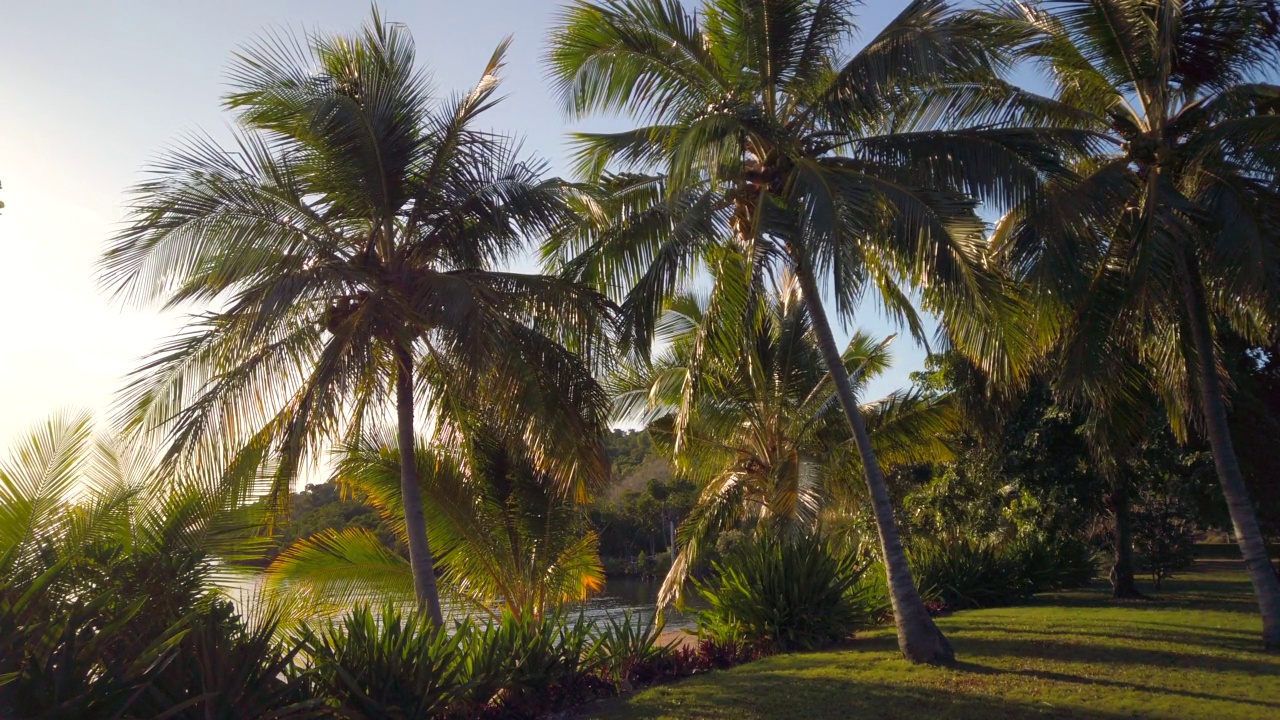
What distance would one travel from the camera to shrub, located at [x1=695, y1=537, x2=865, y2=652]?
1205 cm

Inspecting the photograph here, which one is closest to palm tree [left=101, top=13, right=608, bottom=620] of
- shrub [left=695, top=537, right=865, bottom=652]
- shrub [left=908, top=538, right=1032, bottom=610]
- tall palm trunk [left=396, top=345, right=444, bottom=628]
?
tall palm trunk [left=396, top=345, right=444, bottom=628]

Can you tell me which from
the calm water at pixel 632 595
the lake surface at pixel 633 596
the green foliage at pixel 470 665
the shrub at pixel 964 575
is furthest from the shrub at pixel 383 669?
the calm water at pixel 632 595

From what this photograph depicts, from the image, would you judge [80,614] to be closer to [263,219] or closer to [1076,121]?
[263,219]

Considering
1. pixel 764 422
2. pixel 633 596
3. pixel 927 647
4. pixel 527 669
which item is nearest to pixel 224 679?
pixel 527 669

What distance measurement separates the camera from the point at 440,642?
7.96 metres

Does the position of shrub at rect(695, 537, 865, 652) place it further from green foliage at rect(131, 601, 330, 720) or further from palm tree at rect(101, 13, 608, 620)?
green foliage at rect(131, 601, 330, 720)

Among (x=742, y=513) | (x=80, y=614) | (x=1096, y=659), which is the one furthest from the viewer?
(x=742, y=513)

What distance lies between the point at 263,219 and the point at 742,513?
33.6 ft

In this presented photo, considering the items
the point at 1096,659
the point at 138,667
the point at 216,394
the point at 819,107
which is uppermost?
the point at 819,107

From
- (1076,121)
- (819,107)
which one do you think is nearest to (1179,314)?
(1076,121)

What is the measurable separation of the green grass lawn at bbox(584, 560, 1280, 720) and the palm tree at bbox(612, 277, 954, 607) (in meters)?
4.12

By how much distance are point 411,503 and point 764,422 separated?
8.58m

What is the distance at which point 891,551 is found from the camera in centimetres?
1002

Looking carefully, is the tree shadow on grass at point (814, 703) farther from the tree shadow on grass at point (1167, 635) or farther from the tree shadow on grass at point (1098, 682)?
the tree shadow on grass at point (1167, 635)
